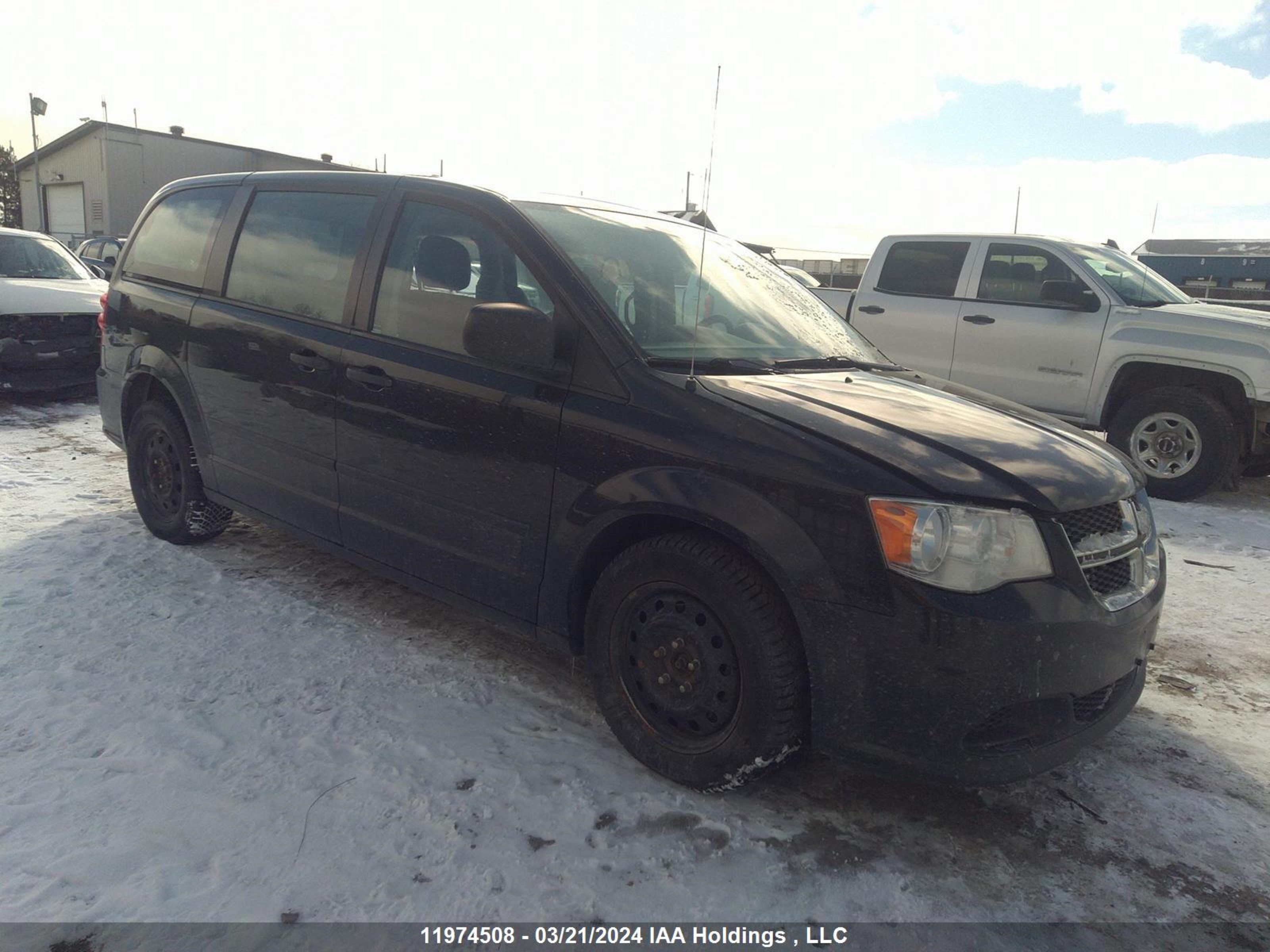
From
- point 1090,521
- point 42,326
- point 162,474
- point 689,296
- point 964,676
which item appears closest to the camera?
point 964,676

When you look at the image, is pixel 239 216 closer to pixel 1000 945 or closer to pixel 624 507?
pixel 624 507

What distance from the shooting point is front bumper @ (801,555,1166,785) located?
2.33m

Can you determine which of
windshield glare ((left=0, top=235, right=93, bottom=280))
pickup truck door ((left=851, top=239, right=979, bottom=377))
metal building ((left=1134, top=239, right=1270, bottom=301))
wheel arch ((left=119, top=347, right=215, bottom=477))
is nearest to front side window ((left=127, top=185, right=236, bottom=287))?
wheel arch ((left=119, top=347, right=215, bottom=477))

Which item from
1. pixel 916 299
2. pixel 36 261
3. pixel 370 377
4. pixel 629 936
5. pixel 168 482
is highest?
pixel 916 299

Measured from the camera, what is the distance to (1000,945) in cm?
224

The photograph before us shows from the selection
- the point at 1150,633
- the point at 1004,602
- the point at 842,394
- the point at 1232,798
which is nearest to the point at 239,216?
the point at 842,394


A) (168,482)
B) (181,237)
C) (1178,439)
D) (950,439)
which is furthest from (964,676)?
(1178,439)

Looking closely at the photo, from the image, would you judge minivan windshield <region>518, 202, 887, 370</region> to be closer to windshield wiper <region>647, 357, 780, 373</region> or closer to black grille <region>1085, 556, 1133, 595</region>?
windshield wiper <region>647, 357, 780, 373</region>

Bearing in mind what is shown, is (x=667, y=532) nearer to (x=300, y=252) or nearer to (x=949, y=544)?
(x=949, y=544)

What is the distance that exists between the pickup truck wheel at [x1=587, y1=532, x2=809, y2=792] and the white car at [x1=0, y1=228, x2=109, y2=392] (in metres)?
7.23

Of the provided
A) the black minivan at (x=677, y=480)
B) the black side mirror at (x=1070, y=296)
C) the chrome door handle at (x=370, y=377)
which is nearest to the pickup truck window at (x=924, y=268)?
the black side mirror at (x=1070, y=296)

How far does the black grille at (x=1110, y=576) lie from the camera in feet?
8.33

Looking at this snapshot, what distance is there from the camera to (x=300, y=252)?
3.95 metres

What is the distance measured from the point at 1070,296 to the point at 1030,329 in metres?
0.46
